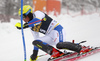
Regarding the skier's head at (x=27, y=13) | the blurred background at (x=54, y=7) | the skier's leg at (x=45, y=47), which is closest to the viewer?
the skier's leg at (x=45, y=47)

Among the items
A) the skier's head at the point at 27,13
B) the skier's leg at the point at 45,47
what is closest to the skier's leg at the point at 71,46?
the skier's leg at the point at 45,47

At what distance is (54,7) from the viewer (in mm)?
8289

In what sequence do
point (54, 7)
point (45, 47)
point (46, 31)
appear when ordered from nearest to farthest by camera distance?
point (45, 47) → point (46, 31) → point (54, 7)

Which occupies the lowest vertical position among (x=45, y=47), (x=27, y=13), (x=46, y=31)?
(x=45, y=47)

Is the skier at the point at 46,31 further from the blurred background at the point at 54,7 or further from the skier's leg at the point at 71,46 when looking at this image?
the blurred background at the point at 54,7

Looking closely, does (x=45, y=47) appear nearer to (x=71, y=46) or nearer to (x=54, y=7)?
(x=71, y=46)

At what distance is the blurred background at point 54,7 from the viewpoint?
5.67 m

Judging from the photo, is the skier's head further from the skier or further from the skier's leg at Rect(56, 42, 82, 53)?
the skier's leg at Rect(56, 42, 82, 53)

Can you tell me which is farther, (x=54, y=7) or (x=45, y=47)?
(x=54, y=7)

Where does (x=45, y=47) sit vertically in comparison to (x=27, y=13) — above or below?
below

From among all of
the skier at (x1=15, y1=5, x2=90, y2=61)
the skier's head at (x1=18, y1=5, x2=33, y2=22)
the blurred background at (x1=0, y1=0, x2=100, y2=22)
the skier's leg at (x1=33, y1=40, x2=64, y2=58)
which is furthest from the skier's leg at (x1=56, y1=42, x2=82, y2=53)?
the blurred background at (x1=0, y1=0, x2=100, y2=22)

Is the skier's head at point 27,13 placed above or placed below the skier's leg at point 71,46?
above

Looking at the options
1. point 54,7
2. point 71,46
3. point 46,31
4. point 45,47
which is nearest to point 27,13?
point 46,31

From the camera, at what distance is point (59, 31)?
2.96m
